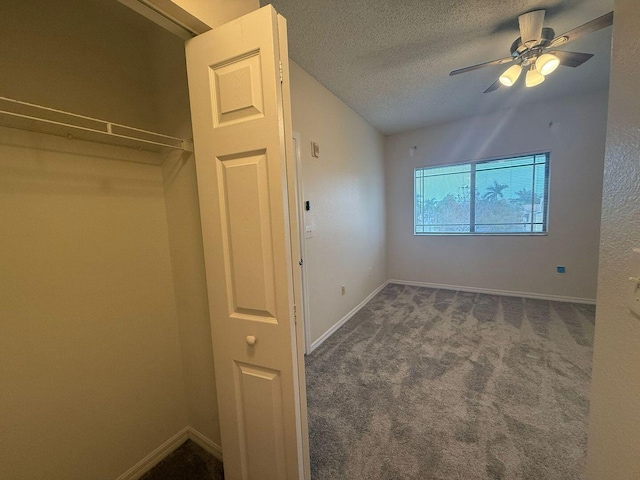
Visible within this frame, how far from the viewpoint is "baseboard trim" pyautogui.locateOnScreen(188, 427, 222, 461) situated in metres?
1.47

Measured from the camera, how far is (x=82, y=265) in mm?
1214

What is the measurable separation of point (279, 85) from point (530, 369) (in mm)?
2754

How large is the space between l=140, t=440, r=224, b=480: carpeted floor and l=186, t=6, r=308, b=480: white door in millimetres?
383

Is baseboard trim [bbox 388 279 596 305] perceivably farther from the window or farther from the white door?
the white door

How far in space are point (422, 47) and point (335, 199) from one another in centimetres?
159

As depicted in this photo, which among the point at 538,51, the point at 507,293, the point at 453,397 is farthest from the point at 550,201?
the point at 453,397

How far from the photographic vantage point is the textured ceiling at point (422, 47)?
173 cm

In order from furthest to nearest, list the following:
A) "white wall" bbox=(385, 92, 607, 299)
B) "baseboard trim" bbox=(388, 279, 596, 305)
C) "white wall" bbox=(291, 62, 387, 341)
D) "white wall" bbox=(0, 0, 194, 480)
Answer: "baseboard trim" bbox=(388, 279, 596, 305), "white wall" bbox=(385, 92, 607, 299), "white wall" bbox=(291, 62, 387, 341), "white wall" bbox=(0, 0, 194, 480)

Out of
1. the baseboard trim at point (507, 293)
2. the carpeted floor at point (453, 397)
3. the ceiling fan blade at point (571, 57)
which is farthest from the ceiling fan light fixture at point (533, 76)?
the baseboard trim at point (507, 293)

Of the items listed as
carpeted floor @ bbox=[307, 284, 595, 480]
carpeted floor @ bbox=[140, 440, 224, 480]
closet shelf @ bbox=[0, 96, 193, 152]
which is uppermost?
closet shelf @ bbox=[0, 96, 193, 152]

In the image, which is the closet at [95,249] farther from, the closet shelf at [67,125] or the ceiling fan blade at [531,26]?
the ceiling fan blade at [531,26]

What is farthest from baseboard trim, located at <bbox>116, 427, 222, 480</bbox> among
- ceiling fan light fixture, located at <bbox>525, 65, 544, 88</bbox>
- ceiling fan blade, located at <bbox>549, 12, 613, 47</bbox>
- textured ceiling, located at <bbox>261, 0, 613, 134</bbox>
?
ceiling fan light fixture, located at <bbox>525, 65, 544, 88</bbox>

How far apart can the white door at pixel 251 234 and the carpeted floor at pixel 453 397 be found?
23.3 inches

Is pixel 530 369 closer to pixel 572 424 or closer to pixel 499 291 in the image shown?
pixel 572 424
